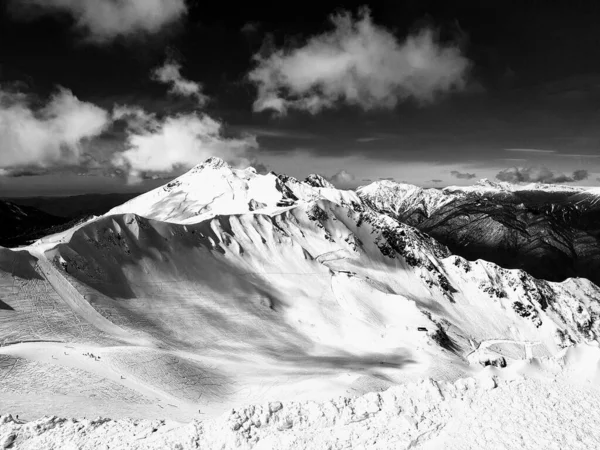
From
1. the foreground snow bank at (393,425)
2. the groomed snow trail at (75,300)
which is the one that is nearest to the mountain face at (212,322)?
the groomed snow trail at (75,300)

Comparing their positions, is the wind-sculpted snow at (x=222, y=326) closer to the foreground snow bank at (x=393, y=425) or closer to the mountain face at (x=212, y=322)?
the foreground snow bank at (x=393, y=425)

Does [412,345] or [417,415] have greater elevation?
[417,415]

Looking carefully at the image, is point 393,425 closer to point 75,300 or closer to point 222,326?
point 75,300

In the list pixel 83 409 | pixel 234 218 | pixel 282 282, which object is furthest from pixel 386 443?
pixel 234 218

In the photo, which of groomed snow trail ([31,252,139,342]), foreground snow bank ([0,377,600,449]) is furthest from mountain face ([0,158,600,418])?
foreground snow bank ([0,377,600,449])

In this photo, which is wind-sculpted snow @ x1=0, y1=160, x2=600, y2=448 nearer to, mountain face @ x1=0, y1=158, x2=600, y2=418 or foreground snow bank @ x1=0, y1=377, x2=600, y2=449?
foreground snow bank @ x1=0, y1=377, x2=600, y2=449

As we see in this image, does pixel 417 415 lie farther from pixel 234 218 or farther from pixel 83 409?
pixel 234 218
